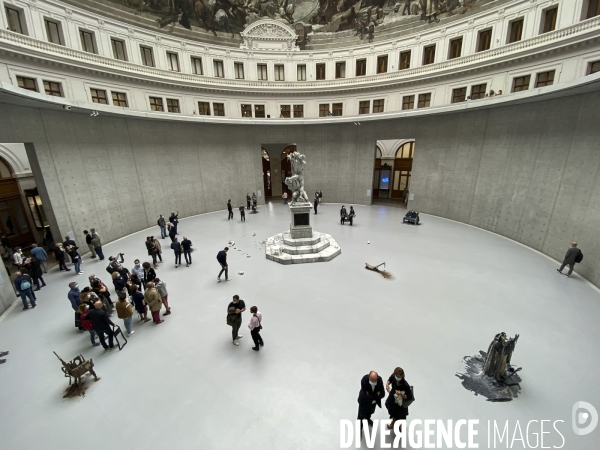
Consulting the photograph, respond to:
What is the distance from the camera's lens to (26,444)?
4.36 m

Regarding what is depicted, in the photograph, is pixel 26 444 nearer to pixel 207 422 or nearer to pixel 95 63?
pixel 207 422

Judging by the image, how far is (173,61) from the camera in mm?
17781

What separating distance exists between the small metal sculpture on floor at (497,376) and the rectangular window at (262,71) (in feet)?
69.9

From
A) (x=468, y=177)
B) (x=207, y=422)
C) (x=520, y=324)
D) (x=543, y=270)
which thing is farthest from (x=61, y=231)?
(x=468, y=177)

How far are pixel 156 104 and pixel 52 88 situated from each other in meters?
5.08

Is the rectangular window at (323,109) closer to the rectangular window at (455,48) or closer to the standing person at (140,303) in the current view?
the rectangular window at (455,48)

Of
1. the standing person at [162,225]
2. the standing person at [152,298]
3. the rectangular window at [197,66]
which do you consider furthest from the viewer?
the rectangular window at [197,66]

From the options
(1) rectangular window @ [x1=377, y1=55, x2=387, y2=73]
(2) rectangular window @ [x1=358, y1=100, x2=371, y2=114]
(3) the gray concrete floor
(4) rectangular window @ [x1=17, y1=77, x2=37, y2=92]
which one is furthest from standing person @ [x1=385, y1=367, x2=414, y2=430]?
(1) rectangular window @ [x1=377, y1=55, x2=387, y2=73]

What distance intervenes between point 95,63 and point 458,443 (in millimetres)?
20314

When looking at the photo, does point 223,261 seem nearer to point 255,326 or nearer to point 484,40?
point 255,326

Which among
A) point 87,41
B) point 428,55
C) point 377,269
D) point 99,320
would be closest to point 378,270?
point 377,269

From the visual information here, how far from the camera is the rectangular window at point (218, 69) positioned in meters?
19.2

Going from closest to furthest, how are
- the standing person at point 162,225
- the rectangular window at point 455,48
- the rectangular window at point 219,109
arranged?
1. the standing person at point 162,225
2. the rectangular window at point 455,48
3. the rectangular window at point 219,109

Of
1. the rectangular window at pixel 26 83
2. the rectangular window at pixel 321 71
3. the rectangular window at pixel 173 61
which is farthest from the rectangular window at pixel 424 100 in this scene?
the rectangular window at pixel 26 83
